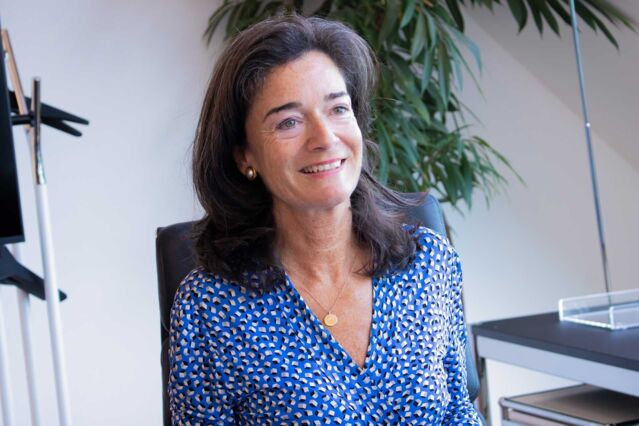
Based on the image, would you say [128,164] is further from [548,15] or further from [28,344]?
[548,15]

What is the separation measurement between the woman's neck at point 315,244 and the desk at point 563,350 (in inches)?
19.5

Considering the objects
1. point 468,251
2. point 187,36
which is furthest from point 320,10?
point 468,251

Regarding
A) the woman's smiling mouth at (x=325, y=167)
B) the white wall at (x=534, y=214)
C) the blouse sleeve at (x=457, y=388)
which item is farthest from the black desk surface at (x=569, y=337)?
the white wall at (x=534, y=214)

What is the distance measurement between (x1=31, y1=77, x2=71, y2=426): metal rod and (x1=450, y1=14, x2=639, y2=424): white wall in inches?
69.6

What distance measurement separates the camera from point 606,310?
205cm

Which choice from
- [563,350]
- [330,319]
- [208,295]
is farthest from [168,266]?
[563,350]

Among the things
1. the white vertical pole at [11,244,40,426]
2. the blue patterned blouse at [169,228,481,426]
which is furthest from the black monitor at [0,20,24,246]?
the blue patterned blouse at [169,228,481,426]

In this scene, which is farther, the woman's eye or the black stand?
the black stand

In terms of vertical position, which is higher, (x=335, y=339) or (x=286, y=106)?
(x=286, y=106)

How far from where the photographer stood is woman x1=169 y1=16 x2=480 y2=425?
1447 mm

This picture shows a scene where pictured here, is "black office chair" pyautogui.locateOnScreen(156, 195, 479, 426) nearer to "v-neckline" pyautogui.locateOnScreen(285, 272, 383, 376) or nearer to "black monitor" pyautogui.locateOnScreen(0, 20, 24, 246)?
"v-neckline" pyautogui.locateOnScreen(285, 272, 383, 376)

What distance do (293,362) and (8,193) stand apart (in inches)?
27.2

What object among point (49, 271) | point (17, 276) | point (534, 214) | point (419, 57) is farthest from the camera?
point (534, 214)

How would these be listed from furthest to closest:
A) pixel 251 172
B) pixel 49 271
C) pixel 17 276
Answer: pixel 17 276 → pixel 49 271 → pixel 251 172
